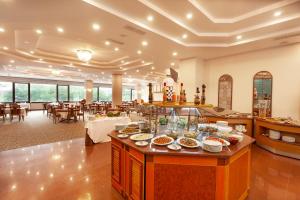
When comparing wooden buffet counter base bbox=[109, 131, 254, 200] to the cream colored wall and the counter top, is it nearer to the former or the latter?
the counter top

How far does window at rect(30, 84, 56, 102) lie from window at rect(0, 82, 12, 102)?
1.60m

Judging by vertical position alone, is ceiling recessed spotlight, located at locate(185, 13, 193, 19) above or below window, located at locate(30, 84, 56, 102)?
above

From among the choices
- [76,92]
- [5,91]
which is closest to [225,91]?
[76,92]

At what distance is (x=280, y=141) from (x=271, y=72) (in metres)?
2.52

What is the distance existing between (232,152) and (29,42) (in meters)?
6.93

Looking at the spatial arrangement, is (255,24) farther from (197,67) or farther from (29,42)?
(29,42)

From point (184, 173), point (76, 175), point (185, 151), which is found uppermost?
point (185, 151)

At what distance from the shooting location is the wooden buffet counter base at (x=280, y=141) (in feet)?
14.1

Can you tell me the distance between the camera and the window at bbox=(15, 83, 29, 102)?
14820mm

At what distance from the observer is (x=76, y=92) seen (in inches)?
734

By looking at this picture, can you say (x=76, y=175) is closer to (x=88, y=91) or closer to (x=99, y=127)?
(x=99, y=127)

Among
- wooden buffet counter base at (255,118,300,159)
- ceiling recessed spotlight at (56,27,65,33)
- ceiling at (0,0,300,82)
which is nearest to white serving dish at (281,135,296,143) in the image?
wooden buffet counter base at (255,118,300,159)

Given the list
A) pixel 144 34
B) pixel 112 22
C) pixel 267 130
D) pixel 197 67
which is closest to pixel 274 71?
pixel 267 130

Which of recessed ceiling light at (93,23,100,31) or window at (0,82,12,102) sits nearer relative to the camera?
recessed ceiling light at (93,23,100,31)
